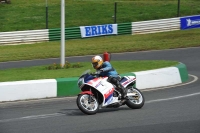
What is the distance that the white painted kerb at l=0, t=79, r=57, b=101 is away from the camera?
567 inches

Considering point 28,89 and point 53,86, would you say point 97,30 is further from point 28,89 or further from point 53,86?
point 28,89

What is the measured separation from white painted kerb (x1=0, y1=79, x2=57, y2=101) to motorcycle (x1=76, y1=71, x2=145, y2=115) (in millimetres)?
2434

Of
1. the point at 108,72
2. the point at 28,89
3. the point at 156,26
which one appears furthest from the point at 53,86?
the point at 156,26

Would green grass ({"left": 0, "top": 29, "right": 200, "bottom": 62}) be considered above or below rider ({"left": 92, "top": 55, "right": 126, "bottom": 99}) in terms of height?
below

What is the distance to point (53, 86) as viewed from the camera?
15.0 meters

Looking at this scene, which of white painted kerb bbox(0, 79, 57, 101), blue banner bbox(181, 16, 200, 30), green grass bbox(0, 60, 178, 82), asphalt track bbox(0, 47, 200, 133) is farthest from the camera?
blue banner bbox(181, 16, 200, 30)

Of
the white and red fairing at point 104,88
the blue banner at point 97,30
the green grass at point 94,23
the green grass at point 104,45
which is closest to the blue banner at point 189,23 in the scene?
the green grass at point 94,23

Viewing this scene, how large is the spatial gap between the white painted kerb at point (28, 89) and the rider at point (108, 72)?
249 cm

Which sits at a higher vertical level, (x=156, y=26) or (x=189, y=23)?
(x=189, y=23)

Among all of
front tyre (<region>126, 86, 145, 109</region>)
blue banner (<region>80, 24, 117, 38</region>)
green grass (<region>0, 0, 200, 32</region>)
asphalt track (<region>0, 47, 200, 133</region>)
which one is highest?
green grass (<region>0, 0, 200, 32</region>)

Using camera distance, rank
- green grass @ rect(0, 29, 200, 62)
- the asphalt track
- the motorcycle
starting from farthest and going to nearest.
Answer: green grass @ rect(0, 29, 200, 62) < the motorcycle < the asphalt track

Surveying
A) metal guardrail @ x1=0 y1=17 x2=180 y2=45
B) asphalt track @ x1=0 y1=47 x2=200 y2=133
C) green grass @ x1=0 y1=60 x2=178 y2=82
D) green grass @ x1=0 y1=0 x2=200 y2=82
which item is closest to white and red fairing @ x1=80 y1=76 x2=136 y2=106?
asphalt track @ x1=0 y1=47 x2=200 y2=133

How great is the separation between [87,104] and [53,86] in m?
2.82

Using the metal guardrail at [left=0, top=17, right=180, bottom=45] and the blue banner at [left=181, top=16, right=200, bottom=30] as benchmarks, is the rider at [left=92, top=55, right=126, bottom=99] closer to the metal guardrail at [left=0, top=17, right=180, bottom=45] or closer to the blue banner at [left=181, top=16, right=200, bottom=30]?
the metal guardrail at [left=0, top=17, right=180, bottom=45]
